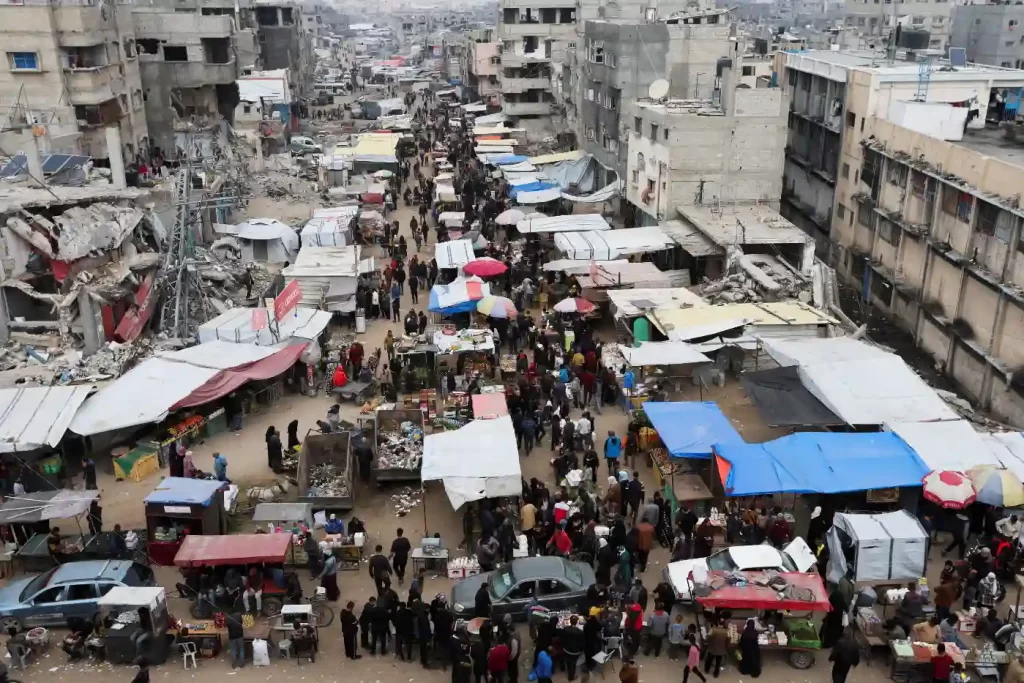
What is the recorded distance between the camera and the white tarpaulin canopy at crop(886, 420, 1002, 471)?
14.7 metres

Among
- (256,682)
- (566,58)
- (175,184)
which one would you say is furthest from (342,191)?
(256,682)

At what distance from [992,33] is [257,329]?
210ft

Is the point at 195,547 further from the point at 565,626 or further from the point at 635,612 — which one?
the point at 635,612

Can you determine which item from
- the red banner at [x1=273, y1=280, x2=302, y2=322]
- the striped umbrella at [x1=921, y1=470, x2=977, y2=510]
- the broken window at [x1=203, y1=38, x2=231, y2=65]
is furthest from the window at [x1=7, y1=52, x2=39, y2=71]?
the striped umbrella at [x1=921, y1=470, x2=977, y2=510]

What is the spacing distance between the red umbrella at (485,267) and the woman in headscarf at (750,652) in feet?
49.7

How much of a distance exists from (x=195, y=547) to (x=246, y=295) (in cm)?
1411

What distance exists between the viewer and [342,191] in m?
40.6

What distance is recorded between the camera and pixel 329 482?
1694 cm

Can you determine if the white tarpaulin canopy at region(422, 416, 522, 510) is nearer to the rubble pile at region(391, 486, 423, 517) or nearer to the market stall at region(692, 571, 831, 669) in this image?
the rubble pile at region(391, 486, 423, 517)

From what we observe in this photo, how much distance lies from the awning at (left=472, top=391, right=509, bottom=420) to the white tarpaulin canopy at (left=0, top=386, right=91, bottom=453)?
7693mm

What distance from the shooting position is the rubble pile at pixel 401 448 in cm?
1709

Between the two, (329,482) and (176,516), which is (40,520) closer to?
(176,516)

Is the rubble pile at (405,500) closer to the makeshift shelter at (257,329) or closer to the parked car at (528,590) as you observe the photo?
the parked car at (528,590)

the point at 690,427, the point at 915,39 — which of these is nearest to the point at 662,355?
the point at 690,427
